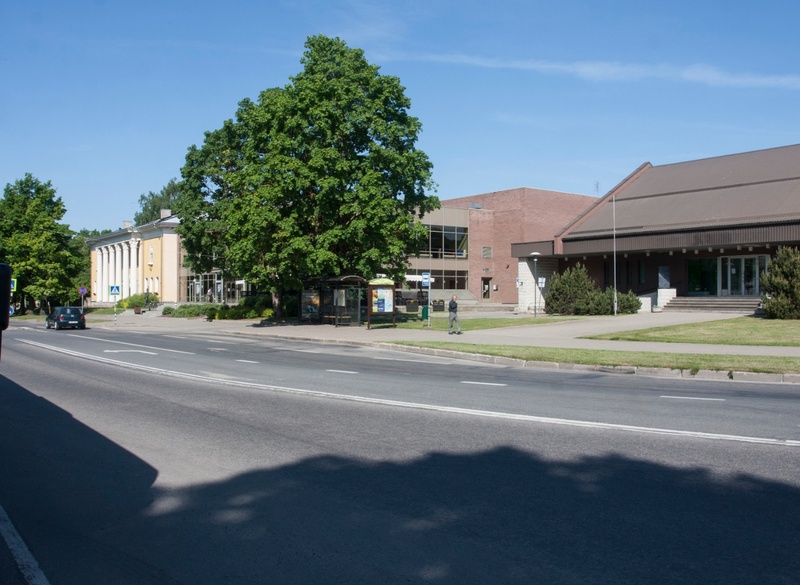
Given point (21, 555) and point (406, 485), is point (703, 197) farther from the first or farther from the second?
point (21, 555)

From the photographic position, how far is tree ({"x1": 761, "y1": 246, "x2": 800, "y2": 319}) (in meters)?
30.2

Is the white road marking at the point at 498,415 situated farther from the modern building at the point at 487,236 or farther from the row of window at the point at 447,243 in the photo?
the row of window at the point at 447,243

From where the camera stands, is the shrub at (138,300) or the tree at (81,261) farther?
the tree at (81,261)

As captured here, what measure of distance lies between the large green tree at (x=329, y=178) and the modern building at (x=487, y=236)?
102 feet

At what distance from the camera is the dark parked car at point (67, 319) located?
43906 mm

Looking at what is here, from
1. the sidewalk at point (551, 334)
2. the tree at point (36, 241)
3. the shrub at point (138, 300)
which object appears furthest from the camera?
the shrub at point (138, 300)

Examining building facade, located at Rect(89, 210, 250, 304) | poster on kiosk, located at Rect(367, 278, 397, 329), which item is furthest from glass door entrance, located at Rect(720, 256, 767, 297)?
building facade, located at Rect(89, 210, 250, 304)

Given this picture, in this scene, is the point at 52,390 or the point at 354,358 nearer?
the point at 52,390

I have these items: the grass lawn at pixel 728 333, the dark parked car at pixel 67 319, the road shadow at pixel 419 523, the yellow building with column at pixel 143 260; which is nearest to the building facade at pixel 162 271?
the yellow building with column at pixel 143 260

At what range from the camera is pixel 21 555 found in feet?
17.5

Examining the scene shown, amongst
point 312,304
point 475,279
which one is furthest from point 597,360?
point 475,279

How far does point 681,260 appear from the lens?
42938mm

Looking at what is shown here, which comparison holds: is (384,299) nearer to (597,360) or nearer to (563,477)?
(597,360)

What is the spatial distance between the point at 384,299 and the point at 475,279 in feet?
129
